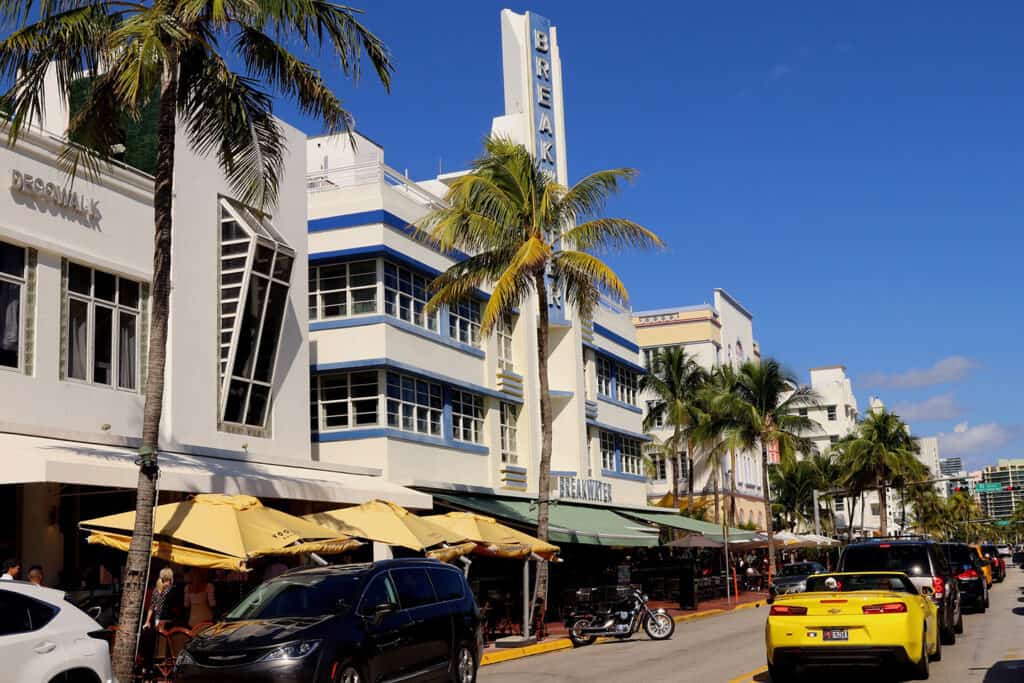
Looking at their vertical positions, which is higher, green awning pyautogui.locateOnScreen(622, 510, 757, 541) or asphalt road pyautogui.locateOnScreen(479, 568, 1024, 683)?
green awning pyautogui.locateOnScreen(622, 510, 757, 541)

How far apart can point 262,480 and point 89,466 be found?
441cm

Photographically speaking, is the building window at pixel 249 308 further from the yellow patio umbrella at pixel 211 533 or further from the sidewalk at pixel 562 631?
the sidewalk at pixel 562 631

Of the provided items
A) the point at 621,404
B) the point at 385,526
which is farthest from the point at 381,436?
the point at 621,404

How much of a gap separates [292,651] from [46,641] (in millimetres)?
2463

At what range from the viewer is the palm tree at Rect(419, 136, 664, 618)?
2577 centimetres

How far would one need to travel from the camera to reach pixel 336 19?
16516 mm

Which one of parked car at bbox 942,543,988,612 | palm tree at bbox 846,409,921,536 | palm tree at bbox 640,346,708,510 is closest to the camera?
parked car at bbox 942,543,988,612

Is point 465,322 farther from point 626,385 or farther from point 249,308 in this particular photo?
point 626,385

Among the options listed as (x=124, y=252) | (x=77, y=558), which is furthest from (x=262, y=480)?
(x=124, y=252)

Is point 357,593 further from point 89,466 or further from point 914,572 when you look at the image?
point 914,572

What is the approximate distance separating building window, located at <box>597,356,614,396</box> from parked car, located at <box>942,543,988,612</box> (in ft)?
57.2

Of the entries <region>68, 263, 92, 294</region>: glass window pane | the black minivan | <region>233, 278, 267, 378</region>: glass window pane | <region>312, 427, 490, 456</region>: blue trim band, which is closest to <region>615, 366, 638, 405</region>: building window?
<region>312, 427, 490, 456</region>: blue trim band

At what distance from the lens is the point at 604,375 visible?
148ft

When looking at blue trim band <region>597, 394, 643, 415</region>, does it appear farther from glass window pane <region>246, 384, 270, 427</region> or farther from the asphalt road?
glass window pane <region>246, 384, 270, 427</region>
